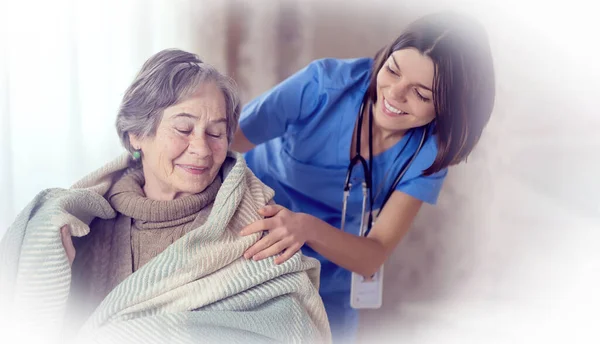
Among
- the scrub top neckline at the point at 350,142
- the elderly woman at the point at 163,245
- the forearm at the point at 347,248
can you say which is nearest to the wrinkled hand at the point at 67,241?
the elderly woman at the point at 163,245

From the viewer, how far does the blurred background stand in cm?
97

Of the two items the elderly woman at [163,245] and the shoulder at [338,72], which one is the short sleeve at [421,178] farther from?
the elderly woman at [163,245]

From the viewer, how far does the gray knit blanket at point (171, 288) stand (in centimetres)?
72

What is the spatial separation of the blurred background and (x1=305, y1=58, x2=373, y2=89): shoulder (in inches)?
3.6

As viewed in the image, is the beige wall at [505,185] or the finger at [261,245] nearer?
the finger at [261,245]

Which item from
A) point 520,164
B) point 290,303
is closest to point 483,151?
point 520,164

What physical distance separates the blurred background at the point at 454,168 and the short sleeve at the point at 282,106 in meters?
0.09

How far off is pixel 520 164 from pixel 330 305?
0.60 meters

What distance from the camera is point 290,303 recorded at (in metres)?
0.79

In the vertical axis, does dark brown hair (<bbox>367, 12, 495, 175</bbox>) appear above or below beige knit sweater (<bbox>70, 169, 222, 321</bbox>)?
above

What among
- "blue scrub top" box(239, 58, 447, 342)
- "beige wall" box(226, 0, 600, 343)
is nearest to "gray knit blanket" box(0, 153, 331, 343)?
"blue scrub top" box(239, 58, 447, 342)

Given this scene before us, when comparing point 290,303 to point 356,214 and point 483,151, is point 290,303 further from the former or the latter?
point 483,151

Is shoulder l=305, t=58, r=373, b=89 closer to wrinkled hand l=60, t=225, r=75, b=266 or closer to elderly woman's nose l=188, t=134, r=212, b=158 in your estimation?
elderly woman's nose l=188, t=134, r=212, b=158

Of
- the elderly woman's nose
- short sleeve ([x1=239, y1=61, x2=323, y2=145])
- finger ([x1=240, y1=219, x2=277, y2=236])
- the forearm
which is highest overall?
the elderly woman's nose
